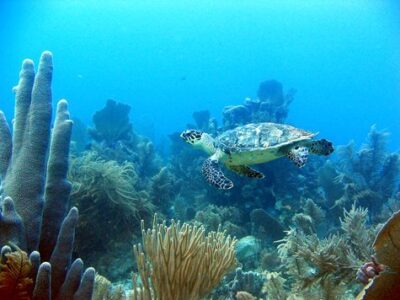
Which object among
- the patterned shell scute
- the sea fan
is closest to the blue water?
the patterned shell scute

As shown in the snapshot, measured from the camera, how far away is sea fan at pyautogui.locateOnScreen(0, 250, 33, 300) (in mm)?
2412

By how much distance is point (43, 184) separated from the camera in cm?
321

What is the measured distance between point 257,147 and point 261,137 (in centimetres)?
30

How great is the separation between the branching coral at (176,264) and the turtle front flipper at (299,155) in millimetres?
3382

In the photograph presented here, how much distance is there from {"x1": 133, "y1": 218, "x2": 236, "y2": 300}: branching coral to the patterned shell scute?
3.49 meters

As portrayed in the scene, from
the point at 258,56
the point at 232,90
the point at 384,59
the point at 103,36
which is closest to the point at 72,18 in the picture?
the point at 103,36

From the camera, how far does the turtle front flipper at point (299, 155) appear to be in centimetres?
605

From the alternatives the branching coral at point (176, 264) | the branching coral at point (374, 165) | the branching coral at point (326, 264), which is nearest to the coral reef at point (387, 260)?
the branching coral at point (176, 264)

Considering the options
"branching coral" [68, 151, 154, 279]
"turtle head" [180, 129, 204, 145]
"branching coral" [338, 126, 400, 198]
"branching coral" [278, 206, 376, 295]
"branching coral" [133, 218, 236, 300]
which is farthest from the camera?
"branching coral" [338, 126, 400, 198]

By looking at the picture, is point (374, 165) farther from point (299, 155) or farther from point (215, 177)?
point (215, 177)

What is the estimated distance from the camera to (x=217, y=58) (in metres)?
148

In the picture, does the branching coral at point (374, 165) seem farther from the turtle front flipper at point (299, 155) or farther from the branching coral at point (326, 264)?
the branching coral at point (326, 264)

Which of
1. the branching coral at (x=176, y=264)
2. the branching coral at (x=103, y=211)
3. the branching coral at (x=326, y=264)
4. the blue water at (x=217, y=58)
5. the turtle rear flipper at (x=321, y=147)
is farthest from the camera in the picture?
the blue water at (x=217, y=58)

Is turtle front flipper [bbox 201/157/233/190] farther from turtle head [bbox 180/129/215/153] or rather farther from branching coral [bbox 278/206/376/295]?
branching coral [bbox 278/206/376/295]
